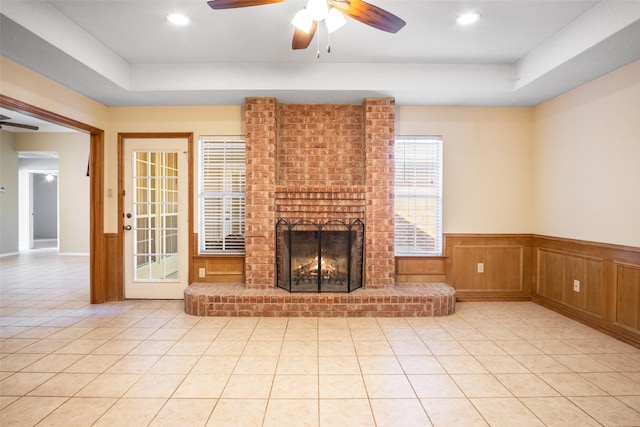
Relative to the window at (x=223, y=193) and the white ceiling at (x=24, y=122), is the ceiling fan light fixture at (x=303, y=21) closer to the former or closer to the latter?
the window at (x=223, y=193)

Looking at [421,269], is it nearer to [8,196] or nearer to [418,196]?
[418,196]

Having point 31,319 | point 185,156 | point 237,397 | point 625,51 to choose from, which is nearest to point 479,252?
point 625,51

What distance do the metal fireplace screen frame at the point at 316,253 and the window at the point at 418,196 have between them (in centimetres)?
63

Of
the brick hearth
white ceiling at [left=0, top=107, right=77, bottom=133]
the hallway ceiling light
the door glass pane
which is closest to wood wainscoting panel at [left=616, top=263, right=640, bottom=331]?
the brick hearth

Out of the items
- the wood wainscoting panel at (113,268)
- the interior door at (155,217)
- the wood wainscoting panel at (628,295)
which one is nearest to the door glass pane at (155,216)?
the interior door at (155,217)

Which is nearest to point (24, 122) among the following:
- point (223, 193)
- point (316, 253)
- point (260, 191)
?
point (223, 193)

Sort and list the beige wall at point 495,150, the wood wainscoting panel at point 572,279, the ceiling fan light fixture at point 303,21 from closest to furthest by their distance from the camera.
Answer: the ceiling fan light fixture at point 303,21 < the wood wainscoting panel at point 572,279 < the beige wall at point 495,150

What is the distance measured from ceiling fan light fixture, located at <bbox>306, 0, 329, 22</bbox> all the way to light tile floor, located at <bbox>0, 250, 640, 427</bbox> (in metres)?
2.37

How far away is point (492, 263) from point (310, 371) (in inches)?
116

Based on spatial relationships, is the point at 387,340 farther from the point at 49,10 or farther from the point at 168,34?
the point at 49,10

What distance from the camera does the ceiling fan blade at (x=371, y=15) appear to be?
1.89m

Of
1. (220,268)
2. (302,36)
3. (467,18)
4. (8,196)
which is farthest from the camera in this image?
(8,196)

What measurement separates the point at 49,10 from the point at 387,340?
12.7ft

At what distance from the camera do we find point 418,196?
4.08 m
